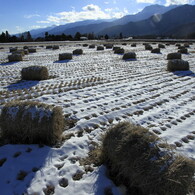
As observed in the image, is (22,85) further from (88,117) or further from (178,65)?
(178,65)

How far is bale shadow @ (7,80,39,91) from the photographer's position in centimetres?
1000

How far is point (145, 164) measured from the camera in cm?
303

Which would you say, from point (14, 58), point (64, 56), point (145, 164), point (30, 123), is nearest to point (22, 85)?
point (30, 123)

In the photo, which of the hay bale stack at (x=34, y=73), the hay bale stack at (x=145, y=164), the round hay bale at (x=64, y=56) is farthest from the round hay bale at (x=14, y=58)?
the hay bale stack at (x=145, y=164)

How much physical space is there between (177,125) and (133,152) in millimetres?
3214

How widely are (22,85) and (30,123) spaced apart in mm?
6497

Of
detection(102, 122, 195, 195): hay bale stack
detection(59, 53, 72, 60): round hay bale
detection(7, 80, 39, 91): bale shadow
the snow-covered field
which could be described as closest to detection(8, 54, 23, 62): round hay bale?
detection(59, 53, 72, 60): round hay bale

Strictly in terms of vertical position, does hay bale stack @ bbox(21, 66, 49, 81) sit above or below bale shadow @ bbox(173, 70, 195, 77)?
above

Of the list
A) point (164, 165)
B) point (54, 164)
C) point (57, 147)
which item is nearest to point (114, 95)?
point (57, 147)

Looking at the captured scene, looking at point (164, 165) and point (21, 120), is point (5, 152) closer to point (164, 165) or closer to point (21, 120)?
point (21, 120)

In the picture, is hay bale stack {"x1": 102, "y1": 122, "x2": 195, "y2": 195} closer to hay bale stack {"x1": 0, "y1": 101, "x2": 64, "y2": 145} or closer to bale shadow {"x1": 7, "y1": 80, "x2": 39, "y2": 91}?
hay bale stack {"x1": 0, "y1": 101, "x2": 64, "y2": 145}

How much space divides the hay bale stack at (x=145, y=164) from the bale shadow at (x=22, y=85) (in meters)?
7.47

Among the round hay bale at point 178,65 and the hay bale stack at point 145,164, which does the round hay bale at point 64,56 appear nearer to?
the round hay bale at point 178,65

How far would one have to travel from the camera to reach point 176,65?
13844 millimetres
